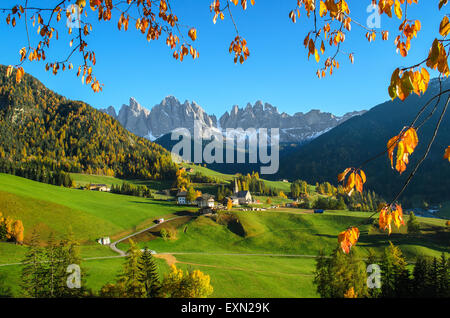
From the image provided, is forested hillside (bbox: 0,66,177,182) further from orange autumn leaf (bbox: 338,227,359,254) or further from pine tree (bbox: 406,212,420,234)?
orange autumn leaf (bbox: 338,227,359,254)

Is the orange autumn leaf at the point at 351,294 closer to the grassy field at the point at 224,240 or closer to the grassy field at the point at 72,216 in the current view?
the grassy field at the point at 224,240

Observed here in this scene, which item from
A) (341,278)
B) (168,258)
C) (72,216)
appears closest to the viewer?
(341,278)

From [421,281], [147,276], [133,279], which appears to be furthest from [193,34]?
[421,281]

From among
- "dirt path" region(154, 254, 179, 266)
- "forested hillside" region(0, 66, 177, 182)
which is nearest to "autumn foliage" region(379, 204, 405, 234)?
"dirt path" region(154, 254, 179, 266)

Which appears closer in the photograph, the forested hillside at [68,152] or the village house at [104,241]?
the village house at [104,241]

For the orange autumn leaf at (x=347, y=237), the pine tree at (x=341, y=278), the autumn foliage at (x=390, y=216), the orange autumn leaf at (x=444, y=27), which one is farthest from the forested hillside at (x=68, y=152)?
the orange autumn leaf at (x=444, y=27)

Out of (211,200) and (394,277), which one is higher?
(211,200)

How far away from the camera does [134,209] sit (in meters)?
77.4

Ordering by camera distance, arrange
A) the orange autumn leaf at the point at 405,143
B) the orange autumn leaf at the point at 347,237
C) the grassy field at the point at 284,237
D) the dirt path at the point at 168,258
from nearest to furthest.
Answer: the orange autumn leaf at the point at 405,143
the orange autumn leaf at the point at 347,237
the dirt path at the point at 168,258
the grassy field at the point at 284,237

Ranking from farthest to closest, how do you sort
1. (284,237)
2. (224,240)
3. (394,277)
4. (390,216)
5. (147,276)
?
(284,237) < (224,240) < (394,277) < (147,276) < (390,216)

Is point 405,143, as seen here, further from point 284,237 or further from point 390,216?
point 284,237

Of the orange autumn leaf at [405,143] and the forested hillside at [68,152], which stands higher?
the forested hillside at [68,152]

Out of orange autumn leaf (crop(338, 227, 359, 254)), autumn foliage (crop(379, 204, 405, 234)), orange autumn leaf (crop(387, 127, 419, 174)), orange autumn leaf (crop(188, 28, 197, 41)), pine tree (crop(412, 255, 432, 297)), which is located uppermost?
orange autumn leaf (crop(188, 28, 197, 41))
